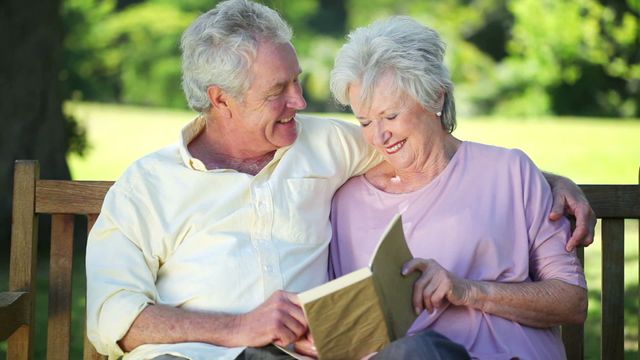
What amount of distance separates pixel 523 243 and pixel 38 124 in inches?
218

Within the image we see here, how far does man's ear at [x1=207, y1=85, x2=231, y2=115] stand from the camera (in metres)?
3.21

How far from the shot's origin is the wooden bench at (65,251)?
3.22 meters

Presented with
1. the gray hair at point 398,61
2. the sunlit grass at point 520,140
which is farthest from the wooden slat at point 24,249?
the sunlit grass at point 520,140

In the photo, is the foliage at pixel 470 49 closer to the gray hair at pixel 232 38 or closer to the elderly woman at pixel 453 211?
the gray hair at pixel 232 38

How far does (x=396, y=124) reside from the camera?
3092 mm

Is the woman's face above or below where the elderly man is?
above

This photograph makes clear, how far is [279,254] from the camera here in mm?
3037

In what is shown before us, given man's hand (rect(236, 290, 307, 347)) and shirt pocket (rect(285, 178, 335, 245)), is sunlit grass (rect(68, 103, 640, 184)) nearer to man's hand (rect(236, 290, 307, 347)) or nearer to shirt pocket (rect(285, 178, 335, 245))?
shirt pocket (rect(285, 178, 335, 245))

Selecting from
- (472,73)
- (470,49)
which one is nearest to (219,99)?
(472,73)

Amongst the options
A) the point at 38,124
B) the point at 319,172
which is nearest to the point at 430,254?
the point at 319,172

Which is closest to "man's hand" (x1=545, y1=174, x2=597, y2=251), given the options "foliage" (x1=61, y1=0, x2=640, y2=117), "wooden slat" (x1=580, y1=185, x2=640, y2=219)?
"wooden slat" (x1=580, y1=185, x2=640, y2=219)

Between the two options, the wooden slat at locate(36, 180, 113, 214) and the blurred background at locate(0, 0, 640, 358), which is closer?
the wooden slat at locate(36, 180, 113, 214)

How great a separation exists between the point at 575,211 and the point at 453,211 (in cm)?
37

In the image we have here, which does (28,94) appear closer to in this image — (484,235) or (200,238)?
(200,238)
